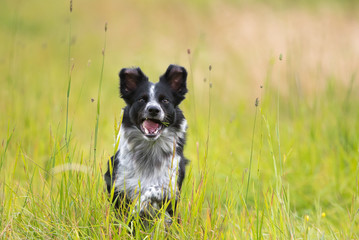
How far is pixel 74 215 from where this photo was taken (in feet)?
11.9

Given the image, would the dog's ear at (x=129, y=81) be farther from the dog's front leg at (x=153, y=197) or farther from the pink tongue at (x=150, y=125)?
the dog's front leg at (x=153, y=197)

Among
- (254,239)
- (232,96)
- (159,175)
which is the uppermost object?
(232,96)

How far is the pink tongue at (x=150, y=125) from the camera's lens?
4.14 metres

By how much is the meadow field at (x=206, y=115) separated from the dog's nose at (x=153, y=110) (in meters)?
0.41

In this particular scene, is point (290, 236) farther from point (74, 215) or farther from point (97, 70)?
point (97, 70)

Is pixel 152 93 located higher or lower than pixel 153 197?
higher

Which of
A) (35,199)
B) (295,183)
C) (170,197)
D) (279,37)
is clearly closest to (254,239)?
(170,197)

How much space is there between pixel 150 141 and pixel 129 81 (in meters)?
0.59

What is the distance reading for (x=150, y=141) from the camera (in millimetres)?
4289

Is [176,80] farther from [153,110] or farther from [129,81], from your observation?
[153,110]


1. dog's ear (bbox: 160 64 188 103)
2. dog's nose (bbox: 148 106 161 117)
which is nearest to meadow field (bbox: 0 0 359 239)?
dog's ear (bbox: 160 64 188 103)

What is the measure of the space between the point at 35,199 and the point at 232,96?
539 centimetres

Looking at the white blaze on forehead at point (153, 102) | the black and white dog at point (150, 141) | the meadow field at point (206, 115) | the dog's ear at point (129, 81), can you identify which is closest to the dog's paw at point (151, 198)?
the black and white dog at point (150, 141)

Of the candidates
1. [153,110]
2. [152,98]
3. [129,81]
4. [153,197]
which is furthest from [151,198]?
[129,81]
